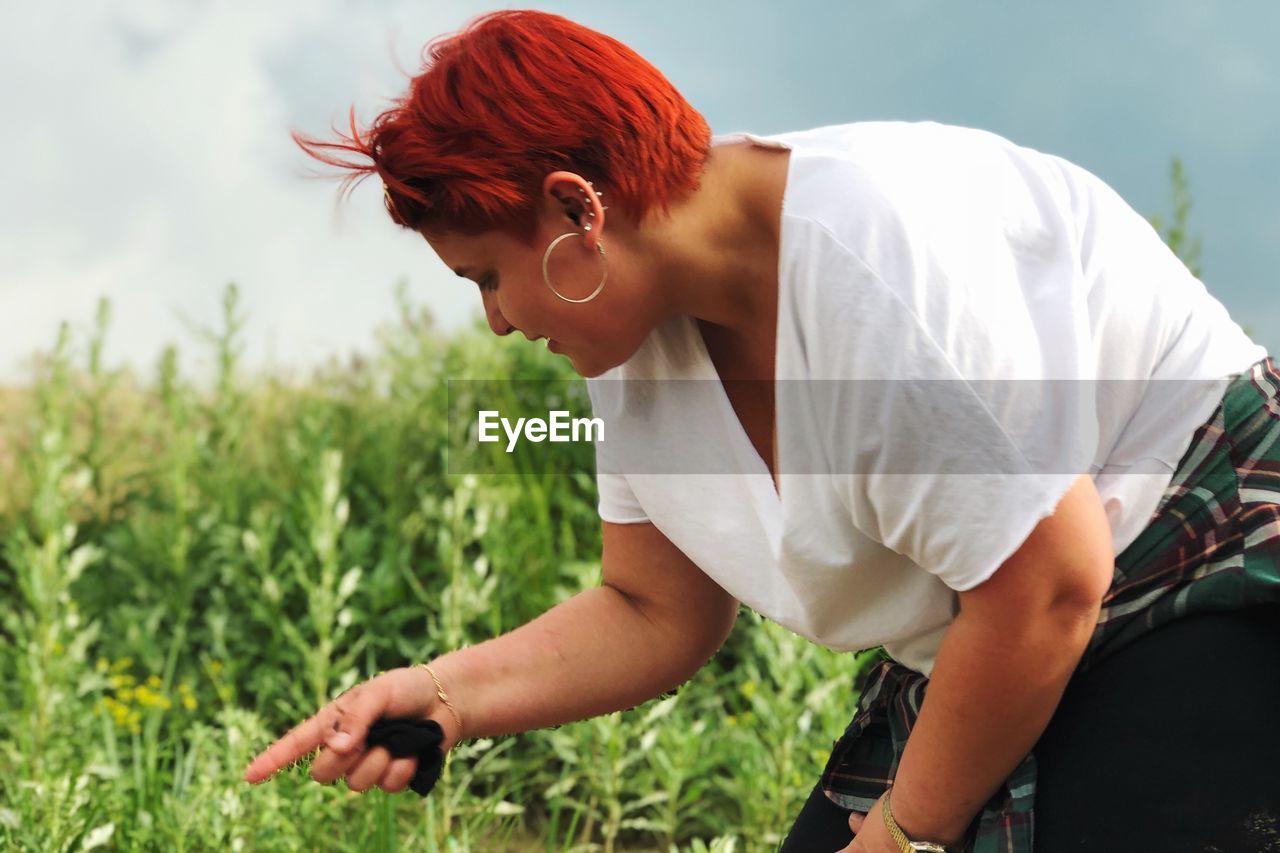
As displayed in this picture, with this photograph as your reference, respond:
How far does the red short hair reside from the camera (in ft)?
5.12

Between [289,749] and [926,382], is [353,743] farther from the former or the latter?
[926,382]

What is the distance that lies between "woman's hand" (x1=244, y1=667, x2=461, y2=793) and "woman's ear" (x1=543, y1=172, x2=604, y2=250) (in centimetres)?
74

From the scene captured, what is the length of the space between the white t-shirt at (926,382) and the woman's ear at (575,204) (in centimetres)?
21

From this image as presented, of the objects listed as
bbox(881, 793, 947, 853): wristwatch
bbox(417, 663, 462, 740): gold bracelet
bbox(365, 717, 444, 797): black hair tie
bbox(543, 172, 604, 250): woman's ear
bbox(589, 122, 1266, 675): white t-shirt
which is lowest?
bbox(881, 793, 947, 853): wristwatch

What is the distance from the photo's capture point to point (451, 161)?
1585mm

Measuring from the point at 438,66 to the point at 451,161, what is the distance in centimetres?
15

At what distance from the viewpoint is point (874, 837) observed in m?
1.73

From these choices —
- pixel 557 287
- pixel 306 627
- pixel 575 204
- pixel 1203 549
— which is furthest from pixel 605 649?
pixel 306 627

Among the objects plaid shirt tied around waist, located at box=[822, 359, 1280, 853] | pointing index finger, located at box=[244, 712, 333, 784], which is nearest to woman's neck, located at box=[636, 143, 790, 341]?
plaid shirt tied around waist, located at box=[822, 359, 1280, 853]

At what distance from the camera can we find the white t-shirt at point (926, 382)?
1.45 meters

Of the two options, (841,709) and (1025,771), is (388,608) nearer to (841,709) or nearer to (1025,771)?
(841,709)

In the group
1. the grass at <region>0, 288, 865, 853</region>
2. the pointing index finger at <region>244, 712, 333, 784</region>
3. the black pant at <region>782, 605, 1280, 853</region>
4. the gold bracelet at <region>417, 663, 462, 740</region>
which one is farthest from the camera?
the grass at <region>0, 288, 865, 853</region>

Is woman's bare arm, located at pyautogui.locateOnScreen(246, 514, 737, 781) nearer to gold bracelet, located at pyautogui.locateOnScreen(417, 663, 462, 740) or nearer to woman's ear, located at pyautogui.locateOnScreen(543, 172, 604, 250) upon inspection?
gold bracelet, located at pyautogui.locateOnScreen(417, 663, 462, 740)

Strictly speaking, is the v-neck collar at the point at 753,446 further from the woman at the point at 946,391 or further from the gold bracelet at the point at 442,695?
the gold bracelet at the point at 442,695
